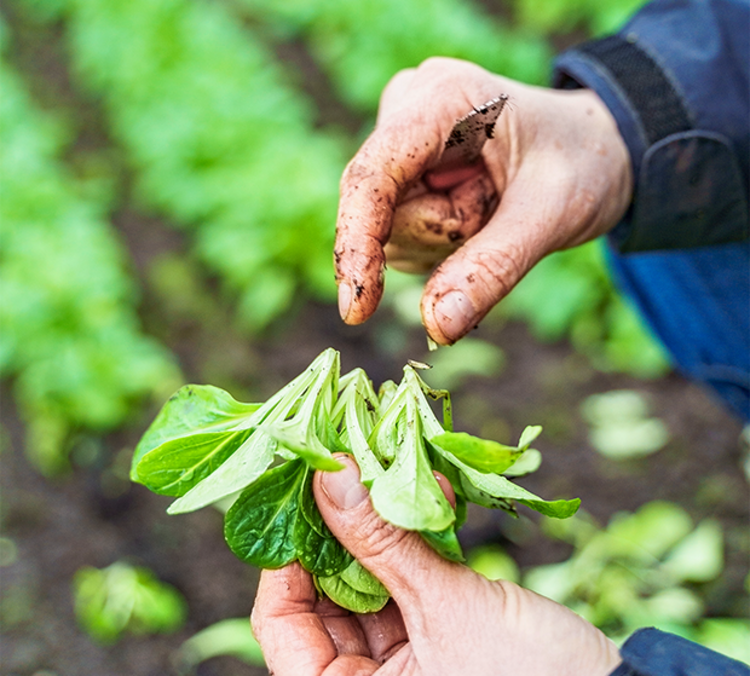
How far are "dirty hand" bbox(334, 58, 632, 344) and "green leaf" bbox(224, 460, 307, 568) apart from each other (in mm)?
403

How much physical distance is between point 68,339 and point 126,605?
5.15 ft

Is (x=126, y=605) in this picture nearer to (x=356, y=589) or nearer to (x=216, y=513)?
(x=216, y=513)

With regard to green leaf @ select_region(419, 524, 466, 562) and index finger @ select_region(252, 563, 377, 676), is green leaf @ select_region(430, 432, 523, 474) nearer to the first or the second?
green leaf @ select_region(419, 524, 466, 562)

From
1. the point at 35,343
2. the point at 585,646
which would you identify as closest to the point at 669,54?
the point at 585,646

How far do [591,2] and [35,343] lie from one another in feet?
17.2

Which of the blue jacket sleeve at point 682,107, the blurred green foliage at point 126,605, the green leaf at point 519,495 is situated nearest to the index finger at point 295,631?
the green leaf at point 519,495

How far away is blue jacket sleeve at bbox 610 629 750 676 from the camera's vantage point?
4.29ft

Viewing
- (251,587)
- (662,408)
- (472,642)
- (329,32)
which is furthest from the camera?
(329,32)

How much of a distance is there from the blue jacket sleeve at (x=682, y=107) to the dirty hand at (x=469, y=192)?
0.21 feet

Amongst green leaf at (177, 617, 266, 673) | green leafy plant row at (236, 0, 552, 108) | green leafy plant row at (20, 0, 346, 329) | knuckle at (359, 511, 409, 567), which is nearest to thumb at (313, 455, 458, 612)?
knuckle at (359, 511, 409, 567)

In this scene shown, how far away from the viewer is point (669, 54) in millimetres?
2066

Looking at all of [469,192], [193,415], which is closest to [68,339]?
[193,415]

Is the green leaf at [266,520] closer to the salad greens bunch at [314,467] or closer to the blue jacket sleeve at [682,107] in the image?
the salad greens bunch at [314,467]

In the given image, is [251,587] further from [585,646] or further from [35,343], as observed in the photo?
[585,646]
